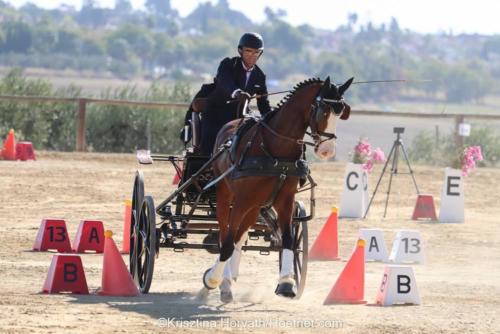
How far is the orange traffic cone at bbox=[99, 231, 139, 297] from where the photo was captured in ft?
39.2

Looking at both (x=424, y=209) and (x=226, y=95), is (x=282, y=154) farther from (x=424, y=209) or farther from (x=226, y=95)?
(x=424, y=209)

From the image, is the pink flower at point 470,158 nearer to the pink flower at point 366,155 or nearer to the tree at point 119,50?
the pink flower at point 366,155

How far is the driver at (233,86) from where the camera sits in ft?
41.1

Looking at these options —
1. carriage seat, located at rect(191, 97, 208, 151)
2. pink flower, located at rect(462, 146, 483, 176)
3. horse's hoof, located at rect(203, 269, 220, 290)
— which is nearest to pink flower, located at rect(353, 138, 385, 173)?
pink flower, located at rect(462, 146, 483, 176)

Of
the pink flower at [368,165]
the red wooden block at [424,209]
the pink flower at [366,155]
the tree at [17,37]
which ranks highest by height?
the tree at [17,37]

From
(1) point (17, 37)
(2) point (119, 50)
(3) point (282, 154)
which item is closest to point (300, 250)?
(3) point (282, 154)

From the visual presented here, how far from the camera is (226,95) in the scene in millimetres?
12750

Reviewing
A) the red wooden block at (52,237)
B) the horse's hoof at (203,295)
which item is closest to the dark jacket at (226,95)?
the horse's hoof at (203,295)

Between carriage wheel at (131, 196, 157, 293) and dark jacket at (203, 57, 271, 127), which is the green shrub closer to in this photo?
carriage wheel at (131, 196, 157, 293)

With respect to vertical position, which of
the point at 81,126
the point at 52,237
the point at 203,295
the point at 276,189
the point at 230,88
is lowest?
the point at 203,295

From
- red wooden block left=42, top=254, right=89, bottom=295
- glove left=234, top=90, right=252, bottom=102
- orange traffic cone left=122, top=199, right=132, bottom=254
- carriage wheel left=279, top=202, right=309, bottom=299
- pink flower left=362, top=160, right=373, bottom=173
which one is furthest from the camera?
pink flower left=362, top=160, right=373, bottom=173

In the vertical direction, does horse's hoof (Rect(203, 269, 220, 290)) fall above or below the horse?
below

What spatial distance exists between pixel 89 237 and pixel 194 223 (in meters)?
3.07

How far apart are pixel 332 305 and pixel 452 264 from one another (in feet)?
14.2
